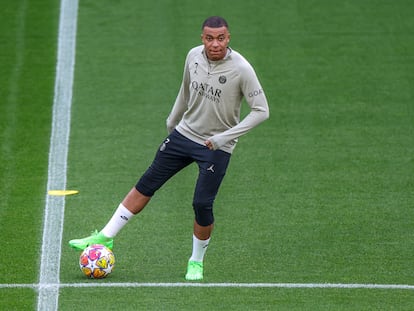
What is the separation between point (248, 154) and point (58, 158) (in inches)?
85.6

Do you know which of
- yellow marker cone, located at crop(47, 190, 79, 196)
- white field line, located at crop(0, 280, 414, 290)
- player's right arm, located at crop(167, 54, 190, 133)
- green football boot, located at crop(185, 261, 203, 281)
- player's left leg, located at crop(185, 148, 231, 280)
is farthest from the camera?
yellow marker cone, located at crop(47, 190, 79, 196)

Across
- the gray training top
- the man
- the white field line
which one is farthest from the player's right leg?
the white field line

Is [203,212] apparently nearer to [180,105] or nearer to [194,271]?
[194,271]

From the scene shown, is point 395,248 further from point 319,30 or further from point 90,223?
point 319,30

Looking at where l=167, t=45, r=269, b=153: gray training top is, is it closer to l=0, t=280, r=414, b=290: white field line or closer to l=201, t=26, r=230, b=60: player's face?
l=201, t=26, r=230, b=60: player's face

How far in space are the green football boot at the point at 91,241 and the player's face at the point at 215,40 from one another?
6.02 feet

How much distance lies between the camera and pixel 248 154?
40.8 feet

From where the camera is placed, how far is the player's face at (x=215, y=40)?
27.2 ft

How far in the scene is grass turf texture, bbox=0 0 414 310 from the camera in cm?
885

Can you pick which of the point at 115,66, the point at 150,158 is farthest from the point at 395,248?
the point at 115,66

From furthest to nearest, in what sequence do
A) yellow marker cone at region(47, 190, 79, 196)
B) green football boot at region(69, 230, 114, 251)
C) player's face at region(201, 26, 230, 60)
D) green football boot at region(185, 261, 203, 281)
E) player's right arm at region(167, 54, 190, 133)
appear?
1. yellow marker cone at region(47, 190, 79, 196)
2. green football boot at region(69, 230, 114, 251)
3. player's right arm at region(167, 54, 190, 133)
4. green football boot at region(185, 261, 203, 281)
5. player's face at region(201, 26, 230, 60)

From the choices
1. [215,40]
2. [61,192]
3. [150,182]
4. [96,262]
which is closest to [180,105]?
[150,182]

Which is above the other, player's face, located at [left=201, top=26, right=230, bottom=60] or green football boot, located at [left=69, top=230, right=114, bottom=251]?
player's face, located at [left=201, top=26, right=230, bottom=60]

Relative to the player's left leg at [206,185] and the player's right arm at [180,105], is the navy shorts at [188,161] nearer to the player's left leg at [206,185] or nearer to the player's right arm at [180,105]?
the player's left leg at [206,185]
